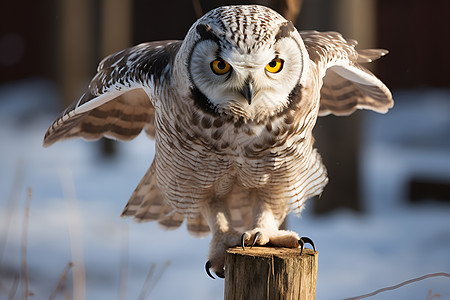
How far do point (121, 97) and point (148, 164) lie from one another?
500cm

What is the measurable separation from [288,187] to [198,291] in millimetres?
2137

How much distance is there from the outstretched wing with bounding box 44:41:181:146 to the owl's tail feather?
28 centimetres

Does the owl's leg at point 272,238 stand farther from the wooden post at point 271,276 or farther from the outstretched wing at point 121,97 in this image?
the outstretched wing at point 121,97

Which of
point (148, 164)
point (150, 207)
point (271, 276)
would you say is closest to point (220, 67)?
point (271, 276)

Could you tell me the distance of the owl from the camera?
1985 millimetres

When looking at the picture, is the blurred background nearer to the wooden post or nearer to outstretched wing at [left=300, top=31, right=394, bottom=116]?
outstretched wing at [left=300, top=31, right=394, bottom=116]

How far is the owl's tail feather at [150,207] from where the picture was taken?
309 centimetres

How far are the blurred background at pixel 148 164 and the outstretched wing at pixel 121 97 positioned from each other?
51cm

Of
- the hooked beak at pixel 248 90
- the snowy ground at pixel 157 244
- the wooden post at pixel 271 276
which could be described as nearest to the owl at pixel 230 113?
the hooked beak at pixel 248 90

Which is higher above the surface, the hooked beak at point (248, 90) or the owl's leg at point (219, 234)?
the hooked beak at point (248, 90)

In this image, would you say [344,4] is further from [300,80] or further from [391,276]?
[300,80]

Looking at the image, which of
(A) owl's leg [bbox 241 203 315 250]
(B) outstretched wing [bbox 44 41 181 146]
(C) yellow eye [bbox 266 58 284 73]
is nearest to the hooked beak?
(C) yellow eye [bbox 266 58 284 73]

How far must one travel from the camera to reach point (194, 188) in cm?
258

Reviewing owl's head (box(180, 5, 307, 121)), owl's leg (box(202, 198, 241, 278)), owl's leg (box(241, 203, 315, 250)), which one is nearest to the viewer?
owl's head (box(180, 5, 307, 121))
